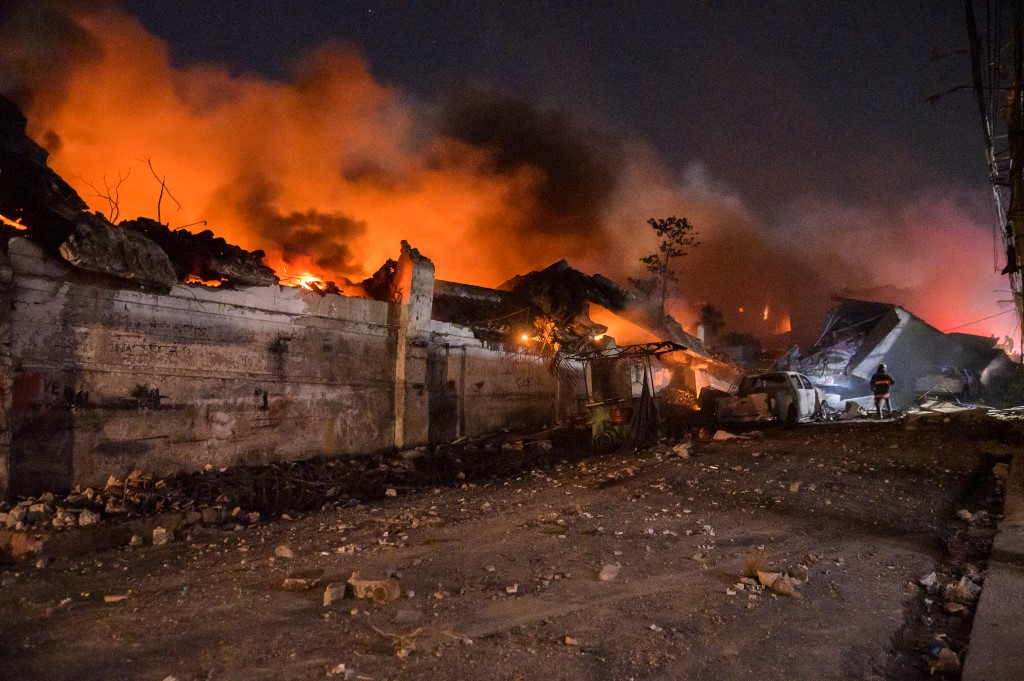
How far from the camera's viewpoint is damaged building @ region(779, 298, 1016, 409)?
19.9m

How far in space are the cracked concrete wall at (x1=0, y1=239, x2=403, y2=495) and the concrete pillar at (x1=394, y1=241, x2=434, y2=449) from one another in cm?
6

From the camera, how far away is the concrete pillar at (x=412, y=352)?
10.6 metres

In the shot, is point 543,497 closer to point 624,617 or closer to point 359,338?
point 624,617

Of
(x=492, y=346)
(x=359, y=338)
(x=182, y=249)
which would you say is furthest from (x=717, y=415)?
(x=182, y=249)

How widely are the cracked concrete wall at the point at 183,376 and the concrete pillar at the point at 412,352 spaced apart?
61 mm

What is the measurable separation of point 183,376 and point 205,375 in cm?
30

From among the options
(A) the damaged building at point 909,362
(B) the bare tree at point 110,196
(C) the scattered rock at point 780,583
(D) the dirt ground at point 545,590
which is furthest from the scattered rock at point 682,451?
(A) the damaged building at point 909,362

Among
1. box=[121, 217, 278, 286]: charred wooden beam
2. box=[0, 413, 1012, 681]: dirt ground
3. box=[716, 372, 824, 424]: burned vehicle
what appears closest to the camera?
box=[0, 413, 1012, 681]: dirt ground

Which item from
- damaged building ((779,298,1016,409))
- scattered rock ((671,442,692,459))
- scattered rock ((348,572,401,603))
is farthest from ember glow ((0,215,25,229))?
damaged building ((779,298,1016,409))

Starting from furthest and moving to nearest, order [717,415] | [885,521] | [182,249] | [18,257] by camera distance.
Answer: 1. [717,415]
2. [182,249]
3. [18,257]
4. [885,521]

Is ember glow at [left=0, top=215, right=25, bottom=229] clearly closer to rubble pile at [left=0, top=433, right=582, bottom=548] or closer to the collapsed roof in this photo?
rubble pile at [left=0, top=433, right=582, bottom=548]

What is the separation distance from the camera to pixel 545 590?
13.2ft

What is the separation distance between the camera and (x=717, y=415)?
13.9m

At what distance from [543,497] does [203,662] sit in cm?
502
